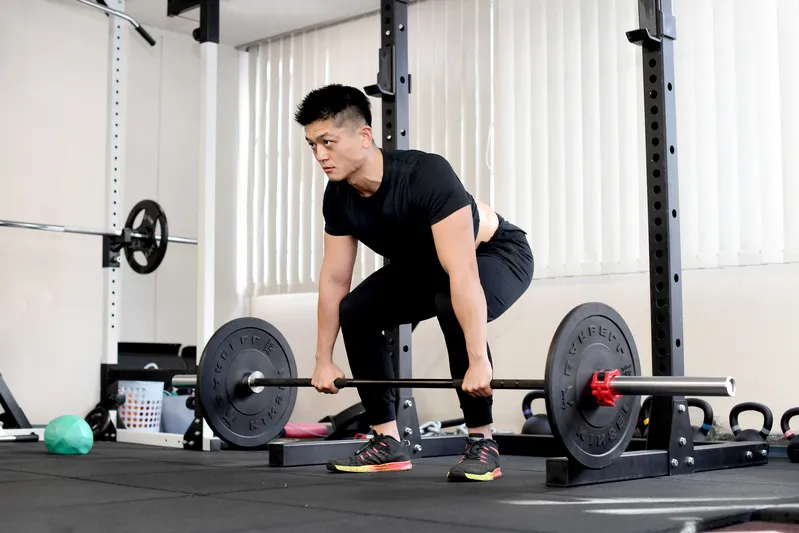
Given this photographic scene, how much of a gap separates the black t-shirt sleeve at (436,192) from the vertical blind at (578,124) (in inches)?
65.5

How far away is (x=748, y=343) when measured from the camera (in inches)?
139

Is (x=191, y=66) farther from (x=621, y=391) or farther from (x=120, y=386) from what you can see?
(x=621, y=391)

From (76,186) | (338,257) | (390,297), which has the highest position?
(76,186)

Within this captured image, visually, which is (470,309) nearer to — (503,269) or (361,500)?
(503,269)

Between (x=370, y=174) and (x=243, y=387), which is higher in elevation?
(x=370, y=174)

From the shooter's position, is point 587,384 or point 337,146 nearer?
point 587,384

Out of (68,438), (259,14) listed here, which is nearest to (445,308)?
(68,438)

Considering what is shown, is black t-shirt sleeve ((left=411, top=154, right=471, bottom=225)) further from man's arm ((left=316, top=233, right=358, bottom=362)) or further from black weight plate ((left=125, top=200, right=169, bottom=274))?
black weight plate ((left=125, top=200, right=169, bottom=274))

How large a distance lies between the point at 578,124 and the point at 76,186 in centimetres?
250

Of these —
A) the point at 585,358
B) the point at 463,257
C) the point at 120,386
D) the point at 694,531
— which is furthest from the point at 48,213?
the point at 694,531

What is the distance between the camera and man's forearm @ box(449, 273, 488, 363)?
219 cm

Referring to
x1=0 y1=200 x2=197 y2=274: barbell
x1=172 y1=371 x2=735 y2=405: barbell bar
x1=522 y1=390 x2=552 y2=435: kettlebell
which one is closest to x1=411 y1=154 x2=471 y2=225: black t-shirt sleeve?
x1=172 y1=371 x2=735 y2=405: barbell bar

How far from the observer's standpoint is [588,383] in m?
2.13

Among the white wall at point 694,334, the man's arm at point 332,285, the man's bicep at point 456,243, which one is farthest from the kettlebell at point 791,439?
the man's arm at point 332,285
